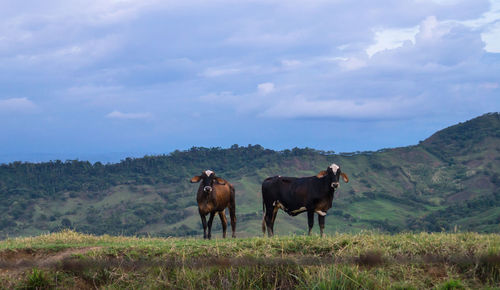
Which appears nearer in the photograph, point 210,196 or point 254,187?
point 210,196

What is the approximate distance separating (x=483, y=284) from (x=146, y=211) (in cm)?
13692

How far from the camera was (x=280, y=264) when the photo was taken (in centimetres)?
1094

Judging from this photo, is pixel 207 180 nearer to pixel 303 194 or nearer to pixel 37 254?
pixel 303 194

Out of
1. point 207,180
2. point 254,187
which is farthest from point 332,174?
point 254,187

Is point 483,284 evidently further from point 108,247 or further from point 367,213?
point 367,213

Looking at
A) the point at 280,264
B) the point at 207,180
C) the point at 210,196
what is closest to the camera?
the point at 280,264

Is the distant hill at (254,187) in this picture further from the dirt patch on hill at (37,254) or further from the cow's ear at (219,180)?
the dirt patch on hill at (37,254)

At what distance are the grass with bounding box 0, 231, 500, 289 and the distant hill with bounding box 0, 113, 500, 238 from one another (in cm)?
9597

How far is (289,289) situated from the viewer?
11.2 meters

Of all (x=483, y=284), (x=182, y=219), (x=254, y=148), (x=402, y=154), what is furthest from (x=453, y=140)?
(x=483, y=284)

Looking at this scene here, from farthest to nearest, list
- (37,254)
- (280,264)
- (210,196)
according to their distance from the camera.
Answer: (210,196) < (37,254) < (280,264)

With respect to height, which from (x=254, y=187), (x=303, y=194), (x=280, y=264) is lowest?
(x=254, y=187)

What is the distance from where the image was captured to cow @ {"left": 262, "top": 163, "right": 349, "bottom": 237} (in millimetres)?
19188

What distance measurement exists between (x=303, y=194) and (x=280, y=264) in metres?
8.90
